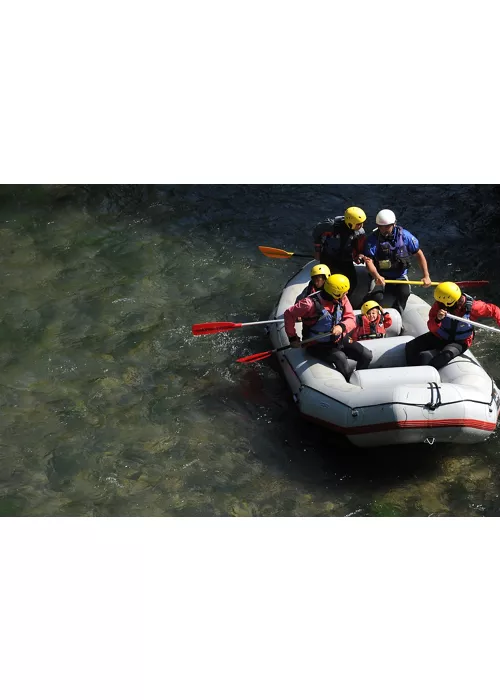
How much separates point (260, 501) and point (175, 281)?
12.5ft

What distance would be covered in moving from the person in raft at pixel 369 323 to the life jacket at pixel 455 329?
75 cm

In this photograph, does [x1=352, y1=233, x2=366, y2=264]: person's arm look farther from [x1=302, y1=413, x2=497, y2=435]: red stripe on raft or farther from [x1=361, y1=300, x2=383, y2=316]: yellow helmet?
[x1=302, y1=413, x2=497, y2=435]: red stripe on raft

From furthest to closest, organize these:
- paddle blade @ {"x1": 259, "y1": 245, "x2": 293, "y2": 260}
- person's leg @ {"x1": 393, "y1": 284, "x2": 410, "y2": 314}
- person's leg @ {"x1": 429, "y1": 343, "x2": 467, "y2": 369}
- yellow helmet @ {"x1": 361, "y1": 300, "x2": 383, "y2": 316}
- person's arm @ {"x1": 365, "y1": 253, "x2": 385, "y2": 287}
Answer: paddle blade @ {"x1": 259, "y1": 245, "x2": 293, "y2": 260}, person's leg @ {"x1": 393, "y1": 284, "x2": 410, "y2": 314}, person's arm @ {"x1": 365, "y1": 253, "x2": 385, "y2": 287}, yellow helmet @ {"x1": 361, "y1": 300, "x2": 383, "y2": 316}, person's leg @ {"x1": 429, "y1": 343, "x2": 467, "y2": 369}

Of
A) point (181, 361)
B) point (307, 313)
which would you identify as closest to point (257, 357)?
point (307, 313)

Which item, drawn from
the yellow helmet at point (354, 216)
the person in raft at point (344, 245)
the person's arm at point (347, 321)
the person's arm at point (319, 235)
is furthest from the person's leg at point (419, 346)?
the person's arm at point (319, 235)

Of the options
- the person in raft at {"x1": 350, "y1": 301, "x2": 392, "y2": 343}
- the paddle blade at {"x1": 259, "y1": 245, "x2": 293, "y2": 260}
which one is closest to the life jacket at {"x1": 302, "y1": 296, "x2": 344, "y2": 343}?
the person in raft at {"x1": 350, "y1": 301, "x2": 392, "y2": 343}

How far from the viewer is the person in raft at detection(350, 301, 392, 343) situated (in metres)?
9.42

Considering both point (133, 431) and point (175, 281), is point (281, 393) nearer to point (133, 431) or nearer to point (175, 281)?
point (133, 431)

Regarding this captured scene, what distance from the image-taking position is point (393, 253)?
9797mm

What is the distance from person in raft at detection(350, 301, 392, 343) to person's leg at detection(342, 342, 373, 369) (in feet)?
0.92

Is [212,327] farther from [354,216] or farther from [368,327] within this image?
[354,216]

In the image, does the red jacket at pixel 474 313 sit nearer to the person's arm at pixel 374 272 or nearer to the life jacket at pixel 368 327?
the life jacket at pixel 368 327

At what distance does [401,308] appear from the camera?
32.6 ft

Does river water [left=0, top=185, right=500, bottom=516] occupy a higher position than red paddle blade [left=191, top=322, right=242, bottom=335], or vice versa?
red paddle blade [left=191, top=322, right=242, bottom=335]
